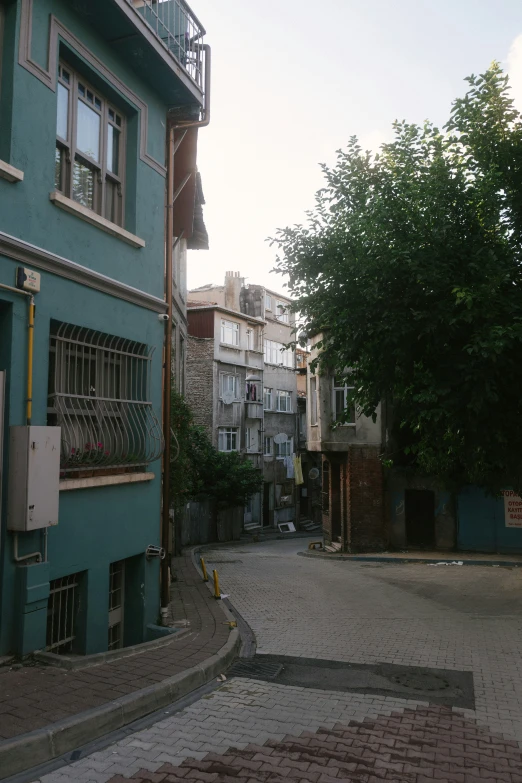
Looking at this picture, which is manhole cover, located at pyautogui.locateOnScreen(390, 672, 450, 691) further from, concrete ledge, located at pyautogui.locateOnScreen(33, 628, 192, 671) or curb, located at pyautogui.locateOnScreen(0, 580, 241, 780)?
concrete ledge, located at pyautogui.locateOnScreen(33, 628, 192, 671)

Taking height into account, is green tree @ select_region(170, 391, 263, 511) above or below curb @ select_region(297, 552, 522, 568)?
above

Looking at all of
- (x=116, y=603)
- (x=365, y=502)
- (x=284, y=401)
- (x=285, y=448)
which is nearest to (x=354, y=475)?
(x=365, y=502)

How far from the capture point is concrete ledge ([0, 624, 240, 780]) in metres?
Result: 4.31

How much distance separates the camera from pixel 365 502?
73.2 ft

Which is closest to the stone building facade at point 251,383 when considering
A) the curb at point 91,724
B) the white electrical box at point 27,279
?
the white electrical box at point 27,279

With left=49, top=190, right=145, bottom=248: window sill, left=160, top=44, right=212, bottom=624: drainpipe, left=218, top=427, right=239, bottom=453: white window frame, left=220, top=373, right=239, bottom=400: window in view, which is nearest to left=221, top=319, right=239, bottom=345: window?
left=220, top=373, right=239, bottom=400: window

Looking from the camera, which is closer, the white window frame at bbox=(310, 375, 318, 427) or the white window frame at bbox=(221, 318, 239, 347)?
the white window frame at bbox=(310, 375, 318, 427)

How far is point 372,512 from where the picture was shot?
22203mm

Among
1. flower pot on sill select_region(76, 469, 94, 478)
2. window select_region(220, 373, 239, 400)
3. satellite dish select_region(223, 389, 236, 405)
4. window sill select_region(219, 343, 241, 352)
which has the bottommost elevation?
flower pot on sill select_region(76, 469, 94, 478)

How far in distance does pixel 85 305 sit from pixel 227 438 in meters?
30.1

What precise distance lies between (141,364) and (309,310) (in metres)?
5.46

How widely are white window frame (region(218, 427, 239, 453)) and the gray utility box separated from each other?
29831 millimetres

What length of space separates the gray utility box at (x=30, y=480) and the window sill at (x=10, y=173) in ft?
7.98

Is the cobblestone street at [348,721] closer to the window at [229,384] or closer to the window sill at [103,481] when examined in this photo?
the window sill at [103,481]
